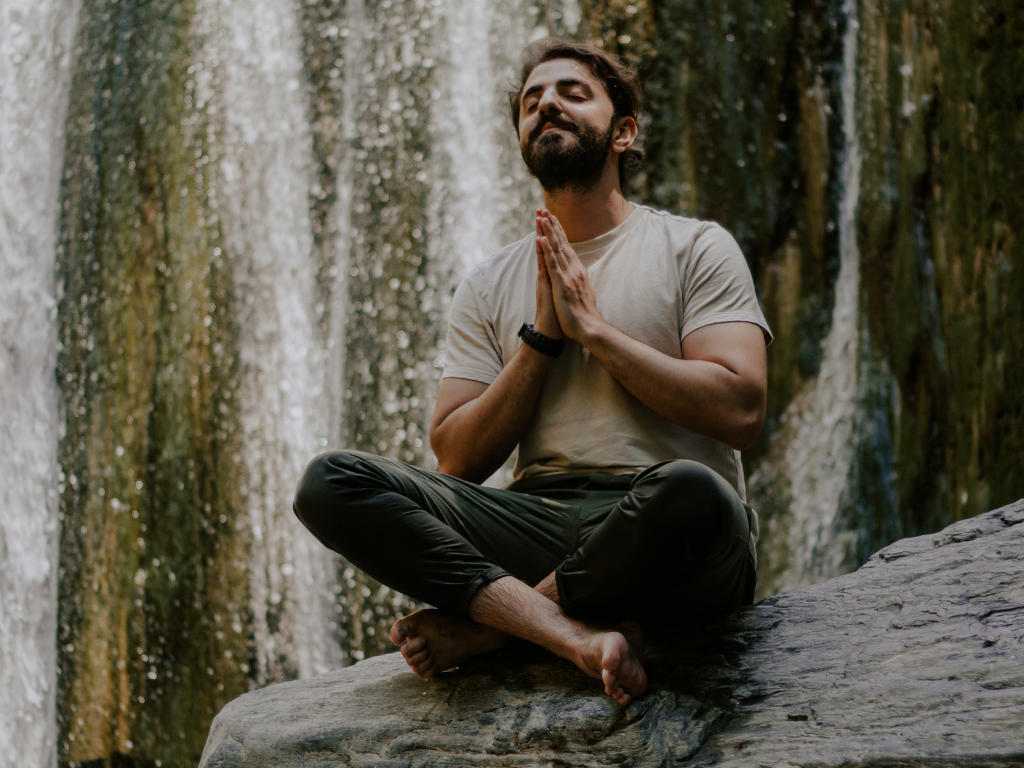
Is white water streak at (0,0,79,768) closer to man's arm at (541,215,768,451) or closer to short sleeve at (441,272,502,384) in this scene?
short sleeve at (441,272,502,384)

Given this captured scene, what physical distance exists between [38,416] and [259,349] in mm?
1154

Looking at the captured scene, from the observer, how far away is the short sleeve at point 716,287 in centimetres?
182

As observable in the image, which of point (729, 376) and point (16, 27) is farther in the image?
point (16, 27)

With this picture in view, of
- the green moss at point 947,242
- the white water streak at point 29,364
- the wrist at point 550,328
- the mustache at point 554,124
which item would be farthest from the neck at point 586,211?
the white water streak at point 29,364

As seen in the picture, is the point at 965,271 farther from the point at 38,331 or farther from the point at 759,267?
the point at 38,331

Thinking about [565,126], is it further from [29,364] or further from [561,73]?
[29,364]

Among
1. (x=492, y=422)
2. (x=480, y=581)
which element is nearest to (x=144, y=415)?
(x=492, y=422)

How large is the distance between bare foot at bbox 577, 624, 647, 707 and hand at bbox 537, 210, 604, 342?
55cm

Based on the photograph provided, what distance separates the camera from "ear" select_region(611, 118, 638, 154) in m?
2.14

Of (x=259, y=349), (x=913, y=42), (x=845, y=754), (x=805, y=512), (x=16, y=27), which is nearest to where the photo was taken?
(x=845, y=754)

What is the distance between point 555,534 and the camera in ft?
5.71

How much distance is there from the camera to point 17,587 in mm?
4180


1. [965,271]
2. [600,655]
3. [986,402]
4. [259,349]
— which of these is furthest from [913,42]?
[600,655]

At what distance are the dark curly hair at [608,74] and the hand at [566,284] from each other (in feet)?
1.34
